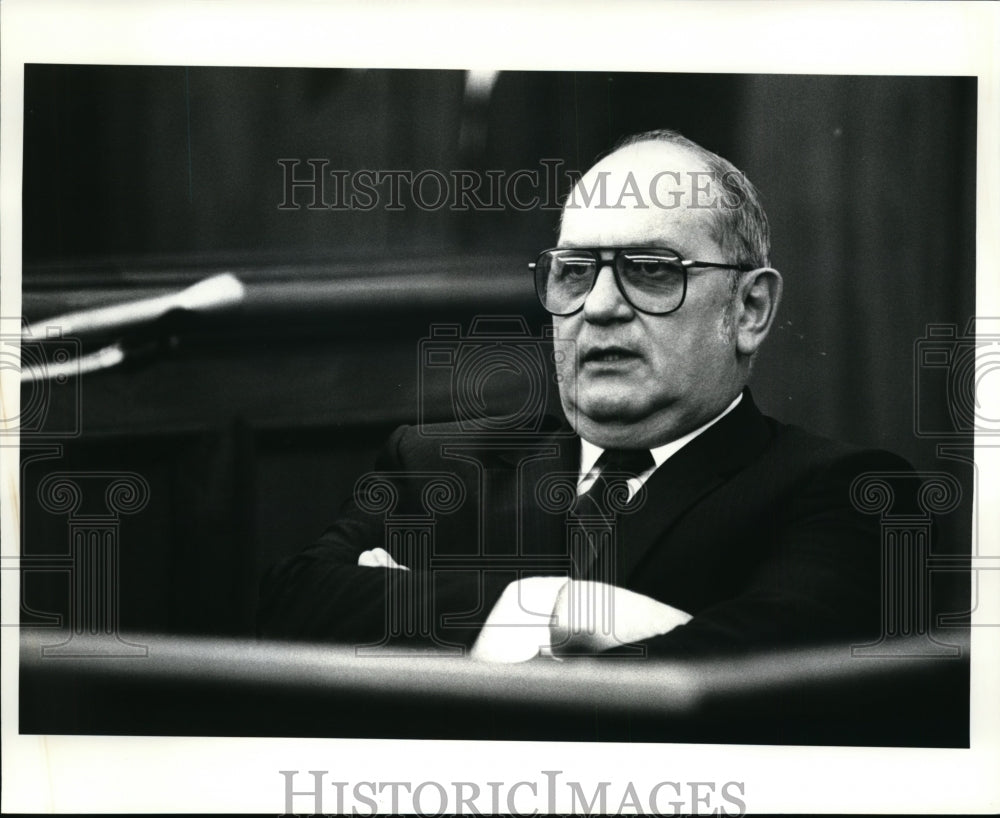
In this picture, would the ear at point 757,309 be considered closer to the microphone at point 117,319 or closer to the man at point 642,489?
the man at point 642,489

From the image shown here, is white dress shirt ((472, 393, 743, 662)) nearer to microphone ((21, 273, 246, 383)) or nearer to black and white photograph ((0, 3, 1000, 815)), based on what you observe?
black and white photograph ((0, 3, 1000, 815))

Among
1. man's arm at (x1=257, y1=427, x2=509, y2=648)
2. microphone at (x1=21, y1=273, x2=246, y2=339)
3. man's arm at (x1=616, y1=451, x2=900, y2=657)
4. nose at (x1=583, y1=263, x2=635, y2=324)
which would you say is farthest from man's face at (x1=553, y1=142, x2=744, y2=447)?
microphone at (x1=21, y1=273, x2=246, y2=339)

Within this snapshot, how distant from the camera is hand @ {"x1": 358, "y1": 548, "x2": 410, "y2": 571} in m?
1.87

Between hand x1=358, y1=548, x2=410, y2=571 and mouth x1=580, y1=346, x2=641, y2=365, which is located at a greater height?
mouth x1=580, y1=346, x2=641, y2=365

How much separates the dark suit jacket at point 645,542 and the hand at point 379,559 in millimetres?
12

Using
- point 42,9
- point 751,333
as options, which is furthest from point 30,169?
point 751,333

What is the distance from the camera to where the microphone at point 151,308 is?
6.14 feet

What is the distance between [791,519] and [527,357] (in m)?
0.57

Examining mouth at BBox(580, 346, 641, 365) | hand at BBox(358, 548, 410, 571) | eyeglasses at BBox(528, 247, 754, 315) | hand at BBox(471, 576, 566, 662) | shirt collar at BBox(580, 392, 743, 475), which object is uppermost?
eyeglasses at BBox(528, 247, 754, 315)

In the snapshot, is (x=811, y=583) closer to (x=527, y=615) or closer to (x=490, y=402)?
(x=527, y=615)

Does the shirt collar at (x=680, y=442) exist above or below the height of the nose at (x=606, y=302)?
→ below

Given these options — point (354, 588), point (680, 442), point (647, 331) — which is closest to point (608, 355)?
point (647, 331)

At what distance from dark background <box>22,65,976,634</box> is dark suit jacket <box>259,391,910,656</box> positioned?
0.22ft

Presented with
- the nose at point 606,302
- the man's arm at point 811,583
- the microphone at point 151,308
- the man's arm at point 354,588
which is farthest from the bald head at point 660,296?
the microphone at point 151,308
